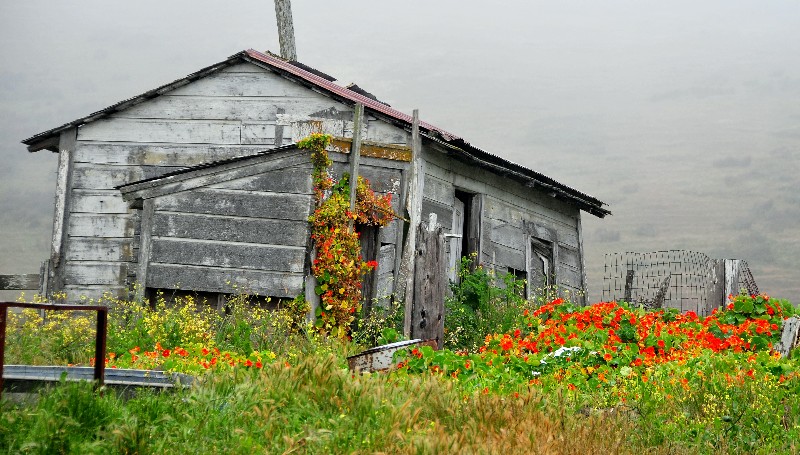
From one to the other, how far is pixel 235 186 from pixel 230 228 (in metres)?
0.65

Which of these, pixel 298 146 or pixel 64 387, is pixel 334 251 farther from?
pixel 64 387

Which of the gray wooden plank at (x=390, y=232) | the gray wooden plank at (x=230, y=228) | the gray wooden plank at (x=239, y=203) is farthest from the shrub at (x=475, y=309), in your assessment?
the gray wooden plank at (x=239, y=203)

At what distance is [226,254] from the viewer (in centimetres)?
1244

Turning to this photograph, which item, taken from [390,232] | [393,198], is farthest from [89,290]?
[393,198]

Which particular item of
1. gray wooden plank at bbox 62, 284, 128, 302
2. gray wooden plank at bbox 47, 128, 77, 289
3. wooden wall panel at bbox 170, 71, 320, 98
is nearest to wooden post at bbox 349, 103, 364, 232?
wooden wall panel at bbox 170, 71, 320, 98

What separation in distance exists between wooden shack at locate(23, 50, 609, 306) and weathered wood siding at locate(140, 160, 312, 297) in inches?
0.6

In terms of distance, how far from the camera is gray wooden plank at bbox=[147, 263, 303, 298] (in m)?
12.3

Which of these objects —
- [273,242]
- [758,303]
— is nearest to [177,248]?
[273,242]

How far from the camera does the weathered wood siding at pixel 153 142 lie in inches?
592

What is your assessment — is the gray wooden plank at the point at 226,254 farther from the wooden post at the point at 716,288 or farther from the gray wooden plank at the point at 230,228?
the wooden post at the point at 716,288

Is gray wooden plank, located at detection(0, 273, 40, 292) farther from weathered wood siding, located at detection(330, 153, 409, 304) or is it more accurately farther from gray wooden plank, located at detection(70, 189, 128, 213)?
weathered wood siding, located at detection(330, 153, 409, 304)

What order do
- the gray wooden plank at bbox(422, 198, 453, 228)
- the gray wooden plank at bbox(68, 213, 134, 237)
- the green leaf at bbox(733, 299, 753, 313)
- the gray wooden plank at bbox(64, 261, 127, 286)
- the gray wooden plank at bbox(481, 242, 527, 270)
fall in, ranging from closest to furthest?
1. the green leaf at bbox(733, 299, 753, 313)
2. the gray wooden plank at bbox(422, 198, 453, 228)
3. the gray wooden plank at bbox(64, 261, 127, 286)
4. the gray wooden plank at bbox(68, 213, 134, 237)
5. the gray wooden plank at bbox(481, 242, 527, 270)

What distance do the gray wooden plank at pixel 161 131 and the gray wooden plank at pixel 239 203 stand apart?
3.05 metres

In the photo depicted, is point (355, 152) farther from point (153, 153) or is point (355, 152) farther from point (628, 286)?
point (628, 286)
